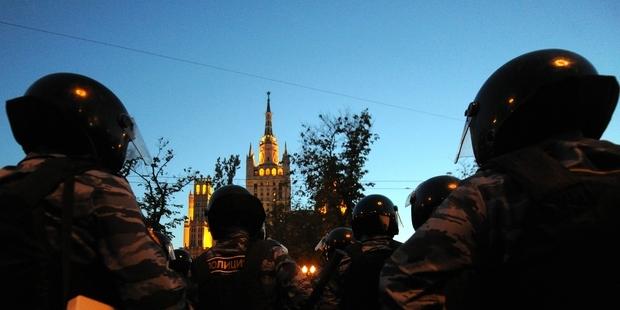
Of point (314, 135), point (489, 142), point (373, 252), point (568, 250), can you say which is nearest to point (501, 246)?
point (568, 250)

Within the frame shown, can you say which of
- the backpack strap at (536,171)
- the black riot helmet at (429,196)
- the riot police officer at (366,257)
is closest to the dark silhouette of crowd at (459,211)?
the backpack strap at (536,171)

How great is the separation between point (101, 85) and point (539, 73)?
8.05 ft

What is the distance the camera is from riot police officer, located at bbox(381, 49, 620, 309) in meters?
1.66

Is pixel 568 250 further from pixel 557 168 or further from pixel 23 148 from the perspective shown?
pixel 23 148

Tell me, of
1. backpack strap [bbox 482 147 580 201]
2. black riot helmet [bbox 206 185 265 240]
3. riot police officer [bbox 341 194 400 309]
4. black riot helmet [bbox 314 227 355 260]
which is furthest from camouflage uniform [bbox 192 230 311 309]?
black riot helmet [bbox 314 227 355 260]

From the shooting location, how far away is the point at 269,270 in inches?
161

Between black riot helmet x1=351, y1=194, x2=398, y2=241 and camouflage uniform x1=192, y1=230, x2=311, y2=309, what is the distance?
1718 mm

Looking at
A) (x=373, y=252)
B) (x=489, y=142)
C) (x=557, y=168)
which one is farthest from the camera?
(x=373, y=252)

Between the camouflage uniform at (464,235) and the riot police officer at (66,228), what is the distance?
1064 millimetres

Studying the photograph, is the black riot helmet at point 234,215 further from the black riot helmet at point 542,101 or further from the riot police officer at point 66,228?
the black riot helmet at point 542,101

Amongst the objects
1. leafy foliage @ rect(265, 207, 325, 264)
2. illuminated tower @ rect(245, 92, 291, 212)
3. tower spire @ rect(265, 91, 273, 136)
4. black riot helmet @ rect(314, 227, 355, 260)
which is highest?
tower spire @ rect(265, 91, 273, 136)

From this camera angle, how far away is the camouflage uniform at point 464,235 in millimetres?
1822

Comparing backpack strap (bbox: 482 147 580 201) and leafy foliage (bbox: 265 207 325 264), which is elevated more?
backpack strap (bbox: 482 147 580 201)

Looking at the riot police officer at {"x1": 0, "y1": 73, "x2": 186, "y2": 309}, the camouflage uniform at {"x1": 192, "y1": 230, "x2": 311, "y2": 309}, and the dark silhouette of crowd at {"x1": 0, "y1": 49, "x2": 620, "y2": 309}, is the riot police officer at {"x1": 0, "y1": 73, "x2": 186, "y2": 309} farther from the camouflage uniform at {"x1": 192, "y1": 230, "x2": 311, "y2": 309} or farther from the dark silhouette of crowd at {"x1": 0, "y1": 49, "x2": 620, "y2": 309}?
the camouflage uniform at {"x1": 192, "y1": 230, "x2": 311, "y2": 309}
